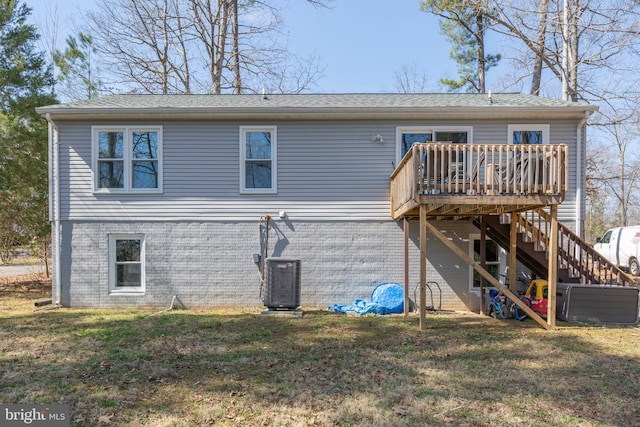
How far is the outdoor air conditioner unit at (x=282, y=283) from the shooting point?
7.54 meters

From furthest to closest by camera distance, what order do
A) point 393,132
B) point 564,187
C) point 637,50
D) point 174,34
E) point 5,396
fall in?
point 174,34 < point 637,50 < point 393,132 < point 564,187 < point 5,396

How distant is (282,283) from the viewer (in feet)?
24.9

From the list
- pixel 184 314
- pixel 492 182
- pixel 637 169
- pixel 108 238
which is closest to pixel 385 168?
pixel 492 182

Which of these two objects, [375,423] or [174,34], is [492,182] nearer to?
[375,423]

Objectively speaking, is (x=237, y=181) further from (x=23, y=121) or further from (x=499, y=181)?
(x=23, y=121)

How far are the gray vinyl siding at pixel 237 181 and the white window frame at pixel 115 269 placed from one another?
456 mm

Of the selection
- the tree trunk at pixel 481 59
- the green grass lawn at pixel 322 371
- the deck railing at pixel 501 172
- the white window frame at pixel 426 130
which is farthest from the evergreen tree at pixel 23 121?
the tree trunk at pixel 481 59

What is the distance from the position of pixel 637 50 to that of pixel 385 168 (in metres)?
10.8

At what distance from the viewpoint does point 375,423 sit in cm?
329

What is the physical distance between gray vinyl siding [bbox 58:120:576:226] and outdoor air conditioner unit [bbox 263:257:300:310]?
1.34 meters

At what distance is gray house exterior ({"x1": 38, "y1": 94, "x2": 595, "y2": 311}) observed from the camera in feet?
27.7

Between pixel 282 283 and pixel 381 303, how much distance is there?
85.5 inches

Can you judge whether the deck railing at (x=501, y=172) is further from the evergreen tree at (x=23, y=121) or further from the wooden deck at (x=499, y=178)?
the evergreen tree at (x=23, y=121)

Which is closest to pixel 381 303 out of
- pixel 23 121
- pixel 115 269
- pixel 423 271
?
pixel 423 271
